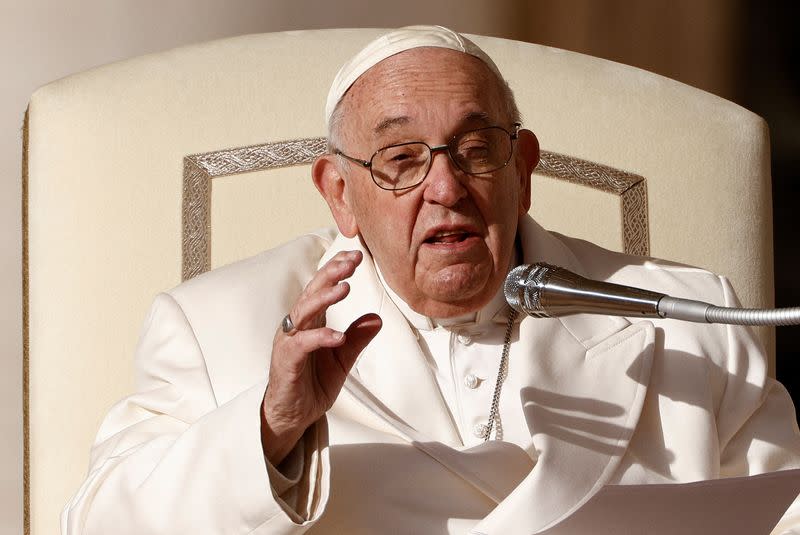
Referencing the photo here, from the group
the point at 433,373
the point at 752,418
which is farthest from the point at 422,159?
the point at 752,418

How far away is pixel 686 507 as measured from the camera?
1671mm

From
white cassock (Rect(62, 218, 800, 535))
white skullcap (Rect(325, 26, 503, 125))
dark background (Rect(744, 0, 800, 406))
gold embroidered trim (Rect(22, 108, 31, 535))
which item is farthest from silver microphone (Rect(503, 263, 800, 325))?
dark background (Rect(744, 0, 800, 406))

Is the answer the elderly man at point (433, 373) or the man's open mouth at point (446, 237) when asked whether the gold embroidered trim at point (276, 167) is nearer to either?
the elderly man at point (433, 373)

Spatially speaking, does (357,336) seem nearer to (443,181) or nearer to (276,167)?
(443,181)

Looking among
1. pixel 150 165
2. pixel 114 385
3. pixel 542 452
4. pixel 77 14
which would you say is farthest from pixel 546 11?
pixel 542 452

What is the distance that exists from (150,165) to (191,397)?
0.62m

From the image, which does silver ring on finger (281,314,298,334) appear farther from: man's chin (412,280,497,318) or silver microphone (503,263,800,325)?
man's chin (412,280,497,318)

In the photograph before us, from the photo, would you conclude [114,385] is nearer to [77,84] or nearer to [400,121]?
[77,84]

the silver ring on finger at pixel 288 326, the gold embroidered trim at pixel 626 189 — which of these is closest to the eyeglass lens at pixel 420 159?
the silver ring on finger at pixel 288 326

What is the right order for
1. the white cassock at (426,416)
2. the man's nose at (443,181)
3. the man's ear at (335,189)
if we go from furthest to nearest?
the man's ear at (335,189), the man's nose at (443,181), the white cassock at (426,416)

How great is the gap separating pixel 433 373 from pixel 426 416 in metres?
0.11

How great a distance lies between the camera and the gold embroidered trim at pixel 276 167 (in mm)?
2602

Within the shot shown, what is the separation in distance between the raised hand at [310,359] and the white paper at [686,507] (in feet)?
1.14

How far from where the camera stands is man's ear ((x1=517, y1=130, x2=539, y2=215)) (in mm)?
2340
